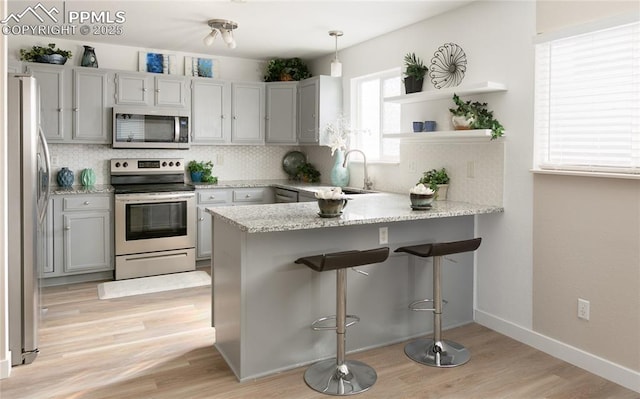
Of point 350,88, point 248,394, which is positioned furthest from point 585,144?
point 350,88

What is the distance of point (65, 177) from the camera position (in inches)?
193

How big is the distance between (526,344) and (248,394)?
6.27ft

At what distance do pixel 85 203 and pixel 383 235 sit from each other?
3.05 metres

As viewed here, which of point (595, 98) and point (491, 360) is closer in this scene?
point (595, 98)

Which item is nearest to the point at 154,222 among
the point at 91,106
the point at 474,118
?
the point at 91,106

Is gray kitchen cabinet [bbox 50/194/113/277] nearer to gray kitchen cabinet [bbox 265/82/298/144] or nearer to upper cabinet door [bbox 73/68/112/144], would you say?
upper cabinet door [bbox 73/68/112/144]

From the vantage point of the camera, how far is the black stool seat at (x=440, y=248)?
295cm

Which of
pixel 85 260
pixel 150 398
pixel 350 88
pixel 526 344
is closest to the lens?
pixel 150 398

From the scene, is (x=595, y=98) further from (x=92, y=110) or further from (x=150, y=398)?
(x=92, y=110)

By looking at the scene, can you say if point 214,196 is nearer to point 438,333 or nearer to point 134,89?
point 134,89

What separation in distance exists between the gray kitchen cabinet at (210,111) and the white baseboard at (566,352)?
339cm

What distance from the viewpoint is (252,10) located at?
3.93 meters

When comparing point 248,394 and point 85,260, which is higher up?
point 85,260

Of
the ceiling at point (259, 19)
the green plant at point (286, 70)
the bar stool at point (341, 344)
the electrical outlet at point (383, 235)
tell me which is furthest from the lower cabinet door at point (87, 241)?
the electrical outlet at point (383, 235)
